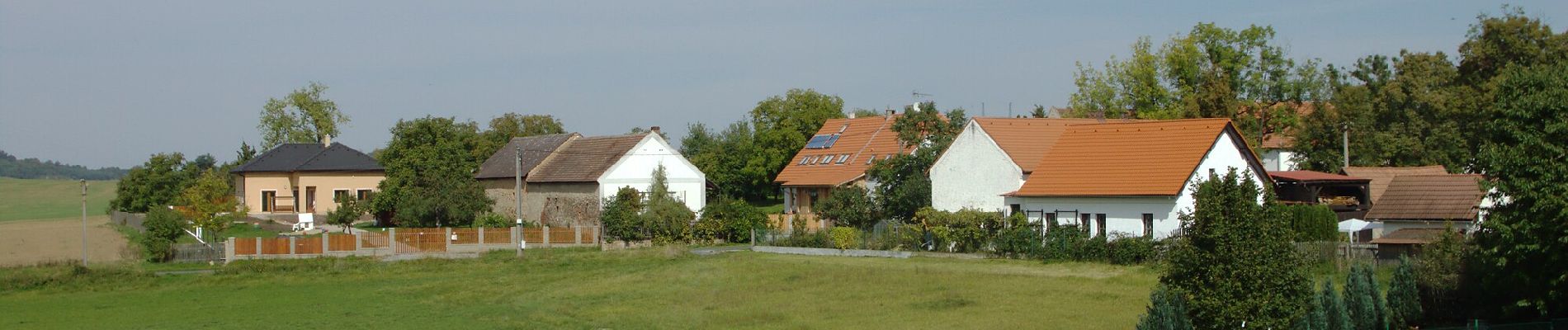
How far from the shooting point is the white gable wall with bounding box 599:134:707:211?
55.0 meters

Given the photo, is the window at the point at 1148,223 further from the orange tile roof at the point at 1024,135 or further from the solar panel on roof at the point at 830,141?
the solar panel on roof at the point at 830,141

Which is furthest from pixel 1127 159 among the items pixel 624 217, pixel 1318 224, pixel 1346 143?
pixel 624 217

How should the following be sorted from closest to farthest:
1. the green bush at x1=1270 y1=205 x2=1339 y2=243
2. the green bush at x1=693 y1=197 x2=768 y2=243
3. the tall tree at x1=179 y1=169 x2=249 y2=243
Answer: the green bush at x1=1270 y1=205 x2=1339 y2=243 < the green bush at x1=693 y1=197 x2=768 y2=243 < the tall tree at x1=179 y1=169 x2=249 y2=243

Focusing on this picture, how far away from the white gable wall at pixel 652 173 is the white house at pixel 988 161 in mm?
14109

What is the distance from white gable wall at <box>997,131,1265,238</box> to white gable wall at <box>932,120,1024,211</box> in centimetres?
332

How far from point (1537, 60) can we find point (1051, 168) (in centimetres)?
2007

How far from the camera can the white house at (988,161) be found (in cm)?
4409

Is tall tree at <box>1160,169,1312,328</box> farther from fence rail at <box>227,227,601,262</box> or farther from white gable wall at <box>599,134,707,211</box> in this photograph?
white gable wall at <box>599,134,707,211</box>

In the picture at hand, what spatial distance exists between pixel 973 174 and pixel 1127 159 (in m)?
6.74

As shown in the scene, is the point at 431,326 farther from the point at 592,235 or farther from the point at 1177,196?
the point at 592,235

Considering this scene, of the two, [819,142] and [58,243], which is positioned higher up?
[819,142]

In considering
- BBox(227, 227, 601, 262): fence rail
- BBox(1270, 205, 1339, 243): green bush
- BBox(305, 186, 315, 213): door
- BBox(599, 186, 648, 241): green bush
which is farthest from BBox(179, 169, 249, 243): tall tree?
BBox(1270, 205, 1339, 243): green bush

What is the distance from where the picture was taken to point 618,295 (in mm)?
31703

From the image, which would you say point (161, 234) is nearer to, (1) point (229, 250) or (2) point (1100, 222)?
(1) point (229, 250)
